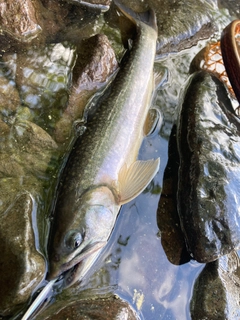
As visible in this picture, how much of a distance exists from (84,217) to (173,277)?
1.26m

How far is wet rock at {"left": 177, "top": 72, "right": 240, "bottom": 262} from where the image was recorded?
12.8 feet

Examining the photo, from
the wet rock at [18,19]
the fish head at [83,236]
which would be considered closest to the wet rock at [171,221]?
the fish head at [83,236]

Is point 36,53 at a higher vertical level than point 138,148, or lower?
higher

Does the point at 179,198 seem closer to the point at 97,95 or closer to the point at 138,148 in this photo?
the point at 138,148

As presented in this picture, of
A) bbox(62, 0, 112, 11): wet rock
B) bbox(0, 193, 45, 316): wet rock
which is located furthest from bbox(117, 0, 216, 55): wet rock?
bbox(0, 193, 45, 316): wet rock

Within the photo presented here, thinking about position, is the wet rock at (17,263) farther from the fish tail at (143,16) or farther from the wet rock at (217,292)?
the fish tail at (143,16)

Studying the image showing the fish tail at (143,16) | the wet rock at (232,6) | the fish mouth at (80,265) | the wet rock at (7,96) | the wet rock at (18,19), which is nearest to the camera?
the fish mouth at (80,265)

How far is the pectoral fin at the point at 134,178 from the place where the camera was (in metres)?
3.91

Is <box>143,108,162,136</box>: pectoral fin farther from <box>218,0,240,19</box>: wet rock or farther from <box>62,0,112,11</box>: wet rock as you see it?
<box>218,0,240,19</box>: wet rock

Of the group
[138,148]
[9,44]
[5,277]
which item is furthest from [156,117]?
[5,277]

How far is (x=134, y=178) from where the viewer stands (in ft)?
13.1

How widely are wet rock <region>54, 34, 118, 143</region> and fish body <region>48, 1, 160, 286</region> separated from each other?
266 mm

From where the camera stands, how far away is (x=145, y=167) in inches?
161

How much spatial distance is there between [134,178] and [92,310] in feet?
4.48
